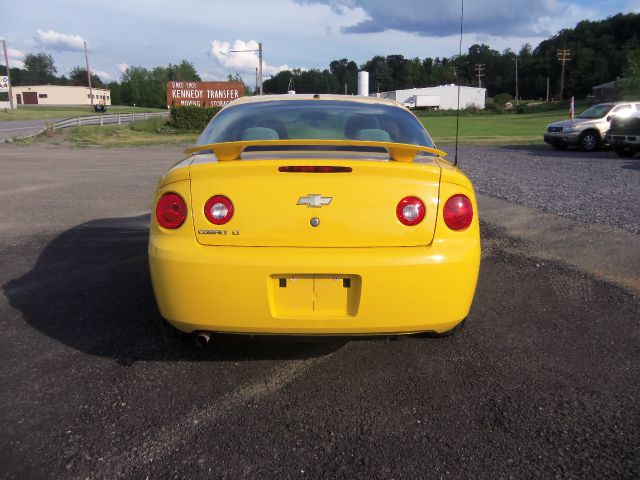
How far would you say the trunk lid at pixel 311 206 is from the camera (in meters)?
2.64

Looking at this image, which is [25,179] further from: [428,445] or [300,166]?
[428,445]

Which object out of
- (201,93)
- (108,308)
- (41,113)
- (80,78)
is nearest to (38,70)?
(80,78)

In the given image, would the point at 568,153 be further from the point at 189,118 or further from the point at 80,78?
the point at 80,78

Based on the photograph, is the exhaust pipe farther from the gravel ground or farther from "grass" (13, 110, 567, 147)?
"grass" (13, 110, 567, 147)

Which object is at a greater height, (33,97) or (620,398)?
(33,97)

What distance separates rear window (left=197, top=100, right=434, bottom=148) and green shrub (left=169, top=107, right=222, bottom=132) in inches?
1147

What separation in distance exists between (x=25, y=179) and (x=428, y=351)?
422 inches

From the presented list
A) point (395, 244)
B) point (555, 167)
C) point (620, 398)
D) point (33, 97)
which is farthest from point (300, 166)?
point (33, 97)

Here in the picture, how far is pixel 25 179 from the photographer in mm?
11344

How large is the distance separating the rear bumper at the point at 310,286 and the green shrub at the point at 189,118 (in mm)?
30499

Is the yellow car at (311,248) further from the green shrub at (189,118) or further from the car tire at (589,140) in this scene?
the green shrub at (189,118)

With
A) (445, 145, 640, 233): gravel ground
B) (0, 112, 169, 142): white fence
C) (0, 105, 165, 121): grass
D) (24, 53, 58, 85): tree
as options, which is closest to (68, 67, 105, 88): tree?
(24, 53, 58, 85): tree

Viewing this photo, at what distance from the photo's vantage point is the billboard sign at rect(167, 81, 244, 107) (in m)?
33.8

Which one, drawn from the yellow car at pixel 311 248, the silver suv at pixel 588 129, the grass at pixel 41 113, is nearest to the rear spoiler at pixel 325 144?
the yellow car at pixel 311 248
